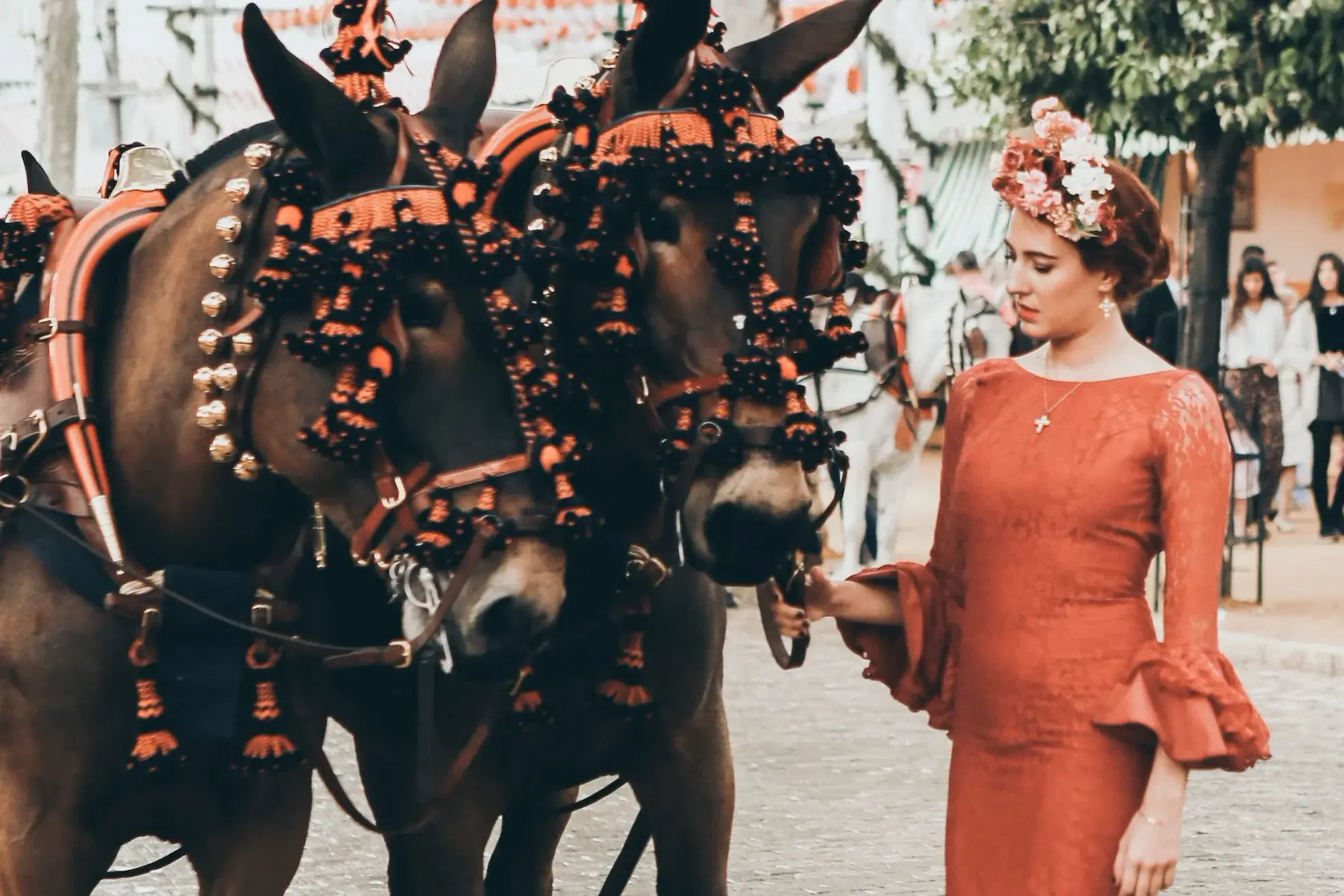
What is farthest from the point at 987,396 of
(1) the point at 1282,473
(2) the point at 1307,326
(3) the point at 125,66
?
(3) the point at 125,66

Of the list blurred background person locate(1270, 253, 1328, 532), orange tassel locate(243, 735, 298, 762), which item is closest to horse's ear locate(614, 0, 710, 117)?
orange tassel locate(243, 735, 298, 762)

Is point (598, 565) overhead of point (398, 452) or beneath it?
beneath

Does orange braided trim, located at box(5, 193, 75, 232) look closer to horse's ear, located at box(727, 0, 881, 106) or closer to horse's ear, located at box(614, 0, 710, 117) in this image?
horse's ear, located at box(614, 0, 710, 117)

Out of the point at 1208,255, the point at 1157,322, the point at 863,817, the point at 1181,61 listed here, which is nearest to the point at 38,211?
the point at 863,817

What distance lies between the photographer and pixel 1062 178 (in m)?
3.66

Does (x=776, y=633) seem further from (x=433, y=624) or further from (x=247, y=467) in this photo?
(x=247, y=467)

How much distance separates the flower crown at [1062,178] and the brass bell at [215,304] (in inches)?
53.3

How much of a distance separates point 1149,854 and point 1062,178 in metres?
1.14

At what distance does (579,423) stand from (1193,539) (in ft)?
3.56

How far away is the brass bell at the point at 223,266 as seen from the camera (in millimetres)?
3502

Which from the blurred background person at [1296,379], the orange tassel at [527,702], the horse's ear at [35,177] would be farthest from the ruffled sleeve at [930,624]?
the blurred background person at [1296,379]

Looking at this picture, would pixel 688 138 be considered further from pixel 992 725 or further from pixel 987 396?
pixel 992 725

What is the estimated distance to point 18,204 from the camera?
12.9 feet

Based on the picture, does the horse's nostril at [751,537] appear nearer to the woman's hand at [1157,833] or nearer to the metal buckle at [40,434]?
the woman's hand at [1157,833]
